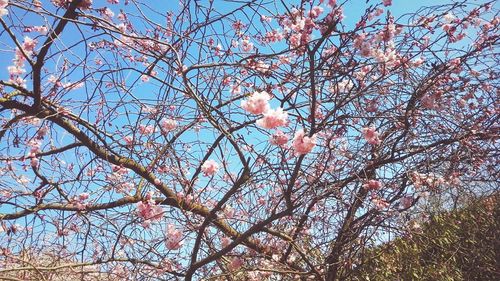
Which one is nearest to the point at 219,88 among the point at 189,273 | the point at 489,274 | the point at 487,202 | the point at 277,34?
the point at 277,34

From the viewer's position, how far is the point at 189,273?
2.65 meters

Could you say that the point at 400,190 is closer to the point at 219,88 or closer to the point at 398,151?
the point at 398,151

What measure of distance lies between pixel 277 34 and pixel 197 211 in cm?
151

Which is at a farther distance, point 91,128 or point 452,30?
point 91,128

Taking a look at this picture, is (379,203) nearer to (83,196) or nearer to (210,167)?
(210,167)

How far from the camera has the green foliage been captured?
3.74m

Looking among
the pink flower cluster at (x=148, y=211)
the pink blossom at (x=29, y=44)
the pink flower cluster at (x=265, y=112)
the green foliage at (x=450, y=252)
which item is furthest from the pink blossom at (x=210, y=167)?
the green foliage at (x=450, y=252)

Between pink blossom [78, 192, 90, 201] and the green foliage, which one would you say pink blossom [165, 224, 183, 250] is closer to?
pink blossom [78, 192, 90, 201]

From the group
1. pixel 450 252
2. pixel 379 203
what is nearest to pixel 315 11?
pixel 379 203

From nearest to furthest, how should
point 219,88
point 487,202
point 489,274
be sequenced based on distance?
point 219,88 → point 489,274 → point 487,202

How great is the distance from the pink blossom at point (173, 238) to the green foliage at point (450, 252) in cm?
169

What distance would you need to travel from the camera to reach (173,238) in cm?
276

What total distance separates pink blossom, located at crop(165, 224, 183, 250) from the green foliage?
1690mm

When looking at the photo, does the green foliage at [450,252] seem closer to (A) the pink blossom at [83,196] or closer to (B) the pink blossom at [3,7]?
(A) the pink blossom at [83,196]
